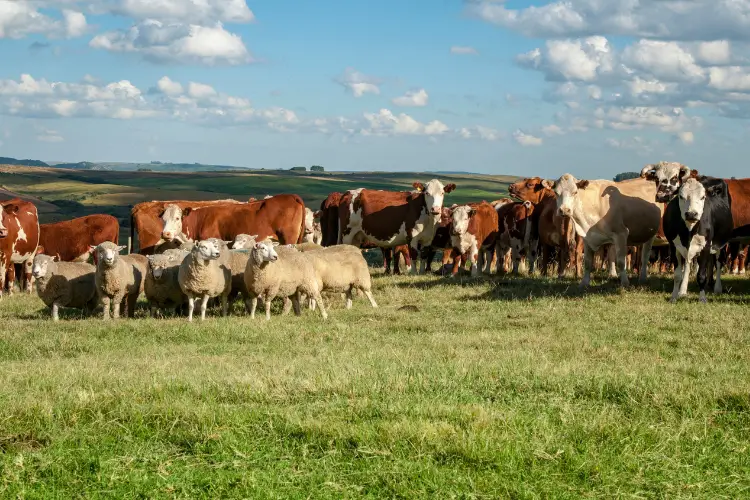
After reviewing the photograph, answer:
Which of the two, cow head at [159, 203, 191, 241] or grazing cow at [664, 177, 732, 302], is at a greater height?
grazing cow at [664, 177, 732, 302]

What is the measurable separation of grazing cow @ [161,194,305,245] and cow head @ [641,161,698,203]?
7850mm

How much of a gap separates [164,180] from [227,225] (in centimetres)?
12248

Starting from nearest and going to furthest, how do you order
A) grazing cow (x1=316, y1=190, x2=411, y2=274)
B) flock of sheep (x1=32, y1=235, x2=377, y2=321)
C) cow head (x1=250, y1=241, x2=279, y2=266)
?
cow head (x1=250, y1=241, x2=279, y2=266) < flock of sheep (x1=32, y1=235, x2=377, y2=321) < grazing cow (x1=316, y1=190, x2=411, y2=274)

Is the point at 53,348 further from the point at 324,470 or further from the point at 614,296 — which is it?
the point at 614,296

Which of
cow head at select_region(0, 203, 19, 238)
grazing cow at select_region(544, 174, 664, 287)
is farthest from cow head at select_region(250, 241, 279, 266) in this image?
cow head at select_region(0, 203, 19, 238)

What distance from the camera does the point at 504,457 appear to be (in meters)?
6.49

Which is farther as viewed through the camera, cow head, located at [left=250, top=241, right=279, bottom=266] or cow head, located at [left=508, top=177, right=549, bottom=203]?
cow head, located at [left=508, top=177, right=549, bottom=203]

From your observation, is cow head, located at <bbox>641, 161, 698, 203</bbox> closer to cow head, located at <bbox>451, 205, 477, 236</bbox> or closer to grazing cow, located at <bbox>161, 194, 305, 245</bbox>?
cow head, located at <bbox>451, 205, 477, 236</bbox>

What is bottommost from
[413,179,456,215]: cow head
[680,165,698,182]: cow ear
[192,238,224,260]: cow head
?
[192,238,224,260]: cow head

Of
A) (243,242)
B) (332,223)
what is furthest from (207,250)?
(332,223)

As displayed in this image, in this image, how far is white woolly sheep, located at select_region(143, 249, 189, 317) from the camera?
15297 mm

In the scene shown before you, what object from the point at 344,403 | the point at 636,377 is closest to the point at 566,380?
the point at 636,377

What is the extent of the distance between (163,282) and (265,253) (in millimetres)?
2510

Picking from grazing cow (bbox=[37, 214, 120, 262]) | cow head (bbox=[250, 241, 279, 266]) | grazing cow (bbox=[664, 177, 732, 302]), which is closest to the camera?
cow head (bbox=[250, 241, 279, 266])
